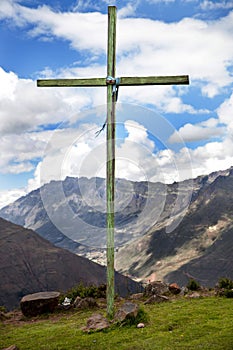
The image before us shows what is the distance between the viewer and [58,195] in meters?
10.6

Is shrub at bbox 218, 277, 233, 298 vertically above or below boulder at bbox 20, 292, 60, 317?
above

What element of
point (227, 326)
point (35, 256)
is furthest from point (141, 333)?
point (35, 256)

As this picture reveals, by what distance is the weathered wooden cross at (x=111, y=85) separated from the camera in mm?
11516

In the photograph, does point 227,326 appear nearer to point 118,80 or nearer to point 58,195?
point 58,195

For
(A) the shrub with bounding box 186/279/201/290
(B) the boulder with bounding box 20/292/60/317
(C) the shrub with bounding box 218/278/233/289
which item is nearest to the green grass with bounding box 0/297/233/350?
(B) the boulder with bounding box 20/292/60/317

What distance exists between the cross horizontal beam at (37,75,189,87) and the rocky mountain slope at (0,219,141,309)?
429ft

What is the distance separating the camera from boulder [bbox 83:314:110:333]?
11.3 m

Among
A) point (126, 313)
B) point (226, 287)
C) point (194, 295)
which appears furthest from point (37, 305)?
point (226, 287)

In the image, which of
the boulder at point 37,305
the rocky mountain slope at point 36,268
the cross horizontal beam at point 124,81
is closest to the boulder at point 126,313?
the boulder at point 37,305

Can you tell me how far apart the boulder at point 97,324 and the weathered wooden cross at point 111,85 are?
0.32 metres

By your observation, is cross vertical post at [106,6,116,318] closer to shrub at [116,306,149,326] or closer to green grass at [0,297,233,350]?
shrub at [116,306,149,326]

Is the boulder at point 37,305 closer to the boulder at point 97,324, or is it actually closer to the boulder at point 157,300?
the boulder at point 157,300

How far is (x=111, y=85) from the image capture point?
11.9 m

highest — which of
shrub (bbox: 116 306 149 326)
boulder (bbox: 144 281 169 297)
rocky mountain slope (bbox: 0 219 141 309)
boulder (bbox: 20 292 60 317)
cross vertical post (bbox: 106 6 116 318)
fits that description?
cross vertical post (bbox: 106 6 116 318)
